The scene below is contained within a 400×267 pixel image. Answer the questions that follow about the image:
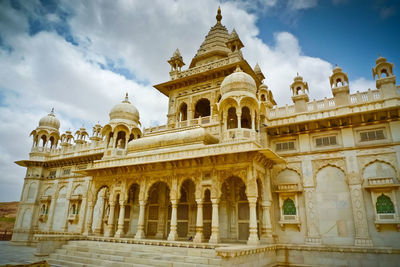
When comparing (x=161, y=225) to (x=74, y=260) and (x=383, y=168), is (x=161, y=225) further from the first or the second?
(x=383, y=168)

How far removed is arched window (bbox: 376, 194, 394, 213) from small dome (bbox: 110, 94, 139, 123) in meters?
17.1

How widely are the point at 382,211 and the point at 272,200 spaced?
5.26 meters

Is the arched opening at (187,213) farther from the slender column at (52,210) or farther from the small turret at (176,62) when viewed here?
the slender column at (52,210)

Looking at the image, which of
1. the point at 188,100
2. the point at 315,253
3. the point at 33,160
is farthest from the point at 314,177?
the point at 33,160

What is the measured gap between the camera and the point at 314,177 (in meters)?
15.3

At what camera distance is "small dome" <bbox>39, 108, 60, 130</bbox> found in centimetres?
2997

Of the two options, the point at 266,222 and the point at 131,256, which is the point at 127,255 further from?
the point at 266,222

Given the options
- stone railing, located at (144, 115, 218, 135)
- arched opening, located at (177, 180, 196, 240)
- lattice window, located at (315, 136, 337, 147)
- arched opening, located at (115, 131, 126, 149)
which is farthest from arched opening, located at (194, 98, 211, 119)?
lattice window, located at (315, 136, 337, 147)

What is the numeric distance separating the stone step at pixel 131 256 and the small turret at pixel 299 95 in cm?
1061

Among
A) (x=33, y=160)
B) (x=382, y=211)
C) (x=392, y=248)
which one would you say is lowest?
(x=392, y=248)

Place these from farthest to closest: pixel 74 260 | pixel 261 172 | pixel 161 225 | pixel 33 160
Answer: pixel 33 160
pixel 161 225
pixel 261 172
pixel 74 260

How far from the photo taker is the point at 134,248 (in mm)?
13922

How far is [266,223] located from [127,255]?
23.0 ft

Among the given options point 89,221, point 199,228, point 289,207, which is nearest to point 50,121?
point 89,221
